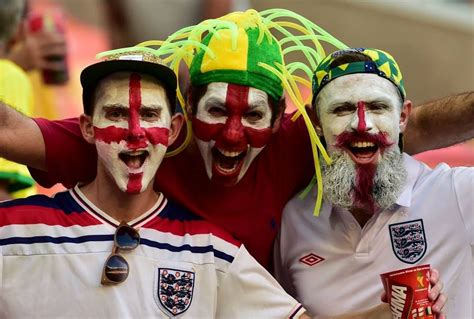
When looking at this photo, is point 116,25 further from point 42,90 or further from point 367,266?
point 367,266

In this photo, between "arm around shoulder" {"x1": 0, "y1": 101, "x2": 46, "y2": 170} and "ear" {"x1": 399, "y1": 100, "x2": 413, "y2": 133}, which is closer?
"arm around shoulder" {"x1": 0, "y1": 101, "x2": 46, "y2": 170}

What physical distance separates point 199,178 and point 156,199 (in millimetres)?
249

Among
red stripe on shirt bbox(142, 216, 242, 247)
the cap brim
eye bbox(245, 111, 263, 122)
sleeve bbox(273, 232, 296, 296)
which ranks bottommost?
sleeve bbox(273, 232, 296, 296)

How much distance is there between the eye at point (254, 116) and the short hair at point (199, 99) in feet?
0.23

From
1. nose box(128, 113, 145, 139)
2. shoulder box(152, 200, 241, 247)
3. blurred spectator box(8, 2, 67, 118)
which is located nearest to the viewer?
nose box(128, 113, 145, 139)

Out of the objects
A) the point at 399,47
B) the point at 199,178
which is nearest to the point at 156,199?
the point at 199,178

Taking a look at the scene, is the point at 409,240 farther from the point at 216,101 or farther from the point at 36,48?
the point at 36,48

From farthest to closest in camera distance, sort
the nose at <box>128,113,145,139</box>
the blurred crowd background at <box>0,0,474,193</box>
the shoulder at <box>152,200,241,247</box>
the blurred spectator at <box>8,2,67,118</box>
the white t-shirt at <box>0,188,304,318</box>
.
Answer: the blurred crowd background at <box>0,0,474,193</box>
the blurred spectator at <box>8,2,67,118</box>
the shoulder at <box>152,200,241,247</box>
the nose at <box>128,113,145,139</box>
the white t-shirt at <box>0,188,304,318</box>

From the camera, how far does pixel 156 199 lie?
457 cm

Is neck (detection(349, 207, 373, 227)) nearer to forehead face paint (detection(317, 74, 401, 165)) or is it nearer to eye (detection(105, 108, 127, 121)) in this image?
forehead face paint (detection(317, 74, 401, 165))

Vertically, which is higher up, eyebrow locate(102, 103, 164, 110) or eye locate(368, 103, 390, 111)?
eye locate(368, 103, 390, 111)

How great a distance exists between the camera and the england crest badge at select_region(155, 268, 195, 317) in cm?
436

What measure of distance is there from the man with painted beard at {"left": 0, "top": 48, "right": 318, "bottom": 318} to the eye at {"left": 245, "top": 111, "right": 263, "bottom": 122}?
0.27 metres

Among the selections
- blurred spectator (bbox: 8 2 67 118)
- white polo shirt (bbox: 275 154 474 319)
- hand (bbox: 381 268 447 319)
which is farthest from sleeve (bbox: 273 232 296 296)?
blurred spectator (bbox: 8 2 67 118)
